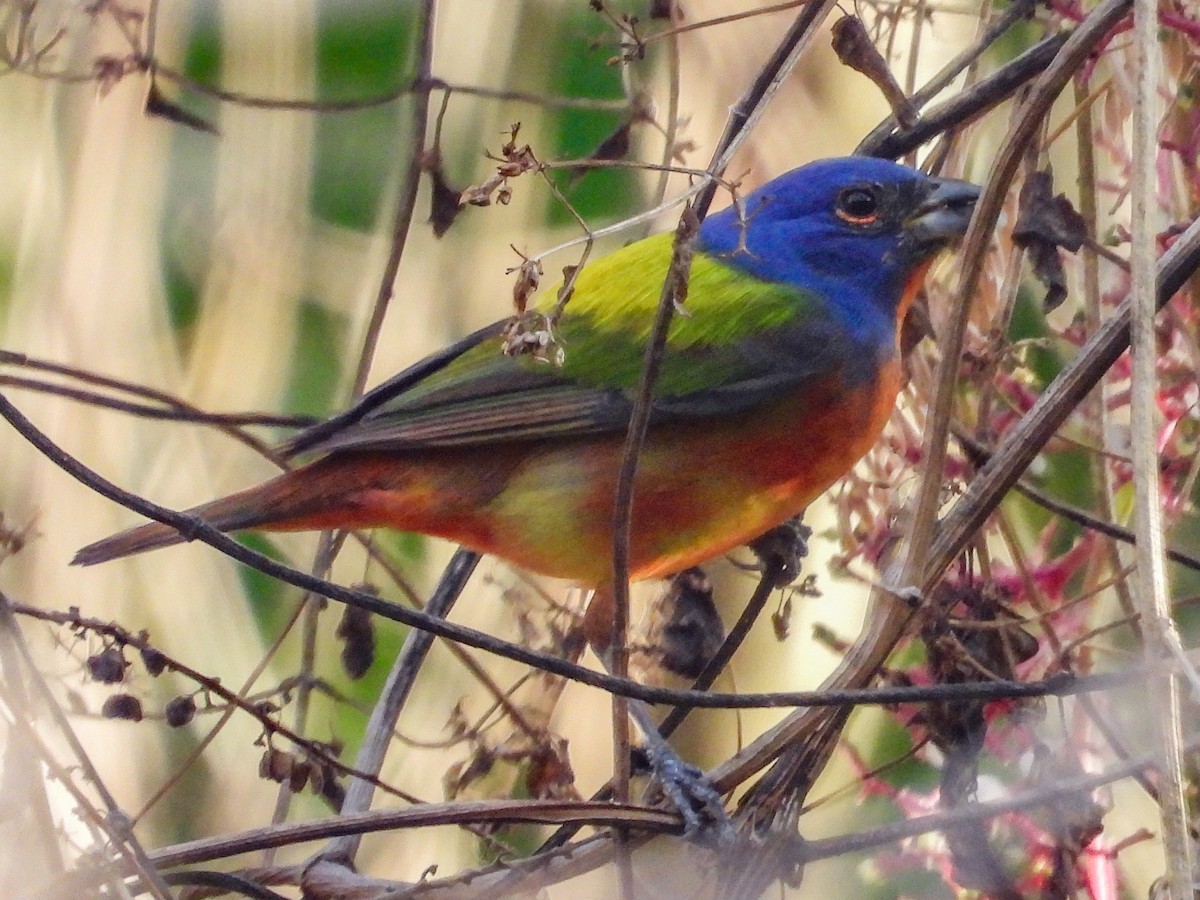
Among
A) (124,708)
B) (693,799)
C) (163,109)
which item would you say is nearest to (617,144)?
(163,109)

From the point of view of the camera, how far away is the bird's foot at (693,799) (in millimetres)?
2251

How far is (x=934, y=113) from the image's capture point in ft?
9.21

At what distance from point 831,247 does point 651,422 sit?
0.70 metres

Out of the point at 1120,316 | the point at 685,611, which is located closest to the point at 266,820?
the point at 685,611

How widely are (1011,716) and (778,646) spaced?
1.98m

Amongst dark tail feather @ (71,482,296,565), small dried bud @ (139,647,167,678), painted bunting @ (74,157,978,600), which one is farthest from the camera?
painted bunting @ (74,157,978,600)

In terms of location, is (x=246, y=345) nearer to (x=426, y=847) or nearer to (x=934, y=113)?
(x=426, y=847)

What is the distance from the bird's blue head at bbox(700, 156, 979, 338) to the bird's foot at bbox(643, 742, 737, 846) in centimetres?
108

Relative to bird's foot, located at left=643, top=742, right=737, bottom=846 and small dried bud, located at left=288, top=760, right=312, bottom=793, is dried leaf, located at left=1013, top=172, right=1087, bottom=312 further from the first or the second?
small dried bud, located at left=288, top=760, right=312, bottom=793

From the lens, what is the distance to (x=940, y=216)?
3287 millimetres

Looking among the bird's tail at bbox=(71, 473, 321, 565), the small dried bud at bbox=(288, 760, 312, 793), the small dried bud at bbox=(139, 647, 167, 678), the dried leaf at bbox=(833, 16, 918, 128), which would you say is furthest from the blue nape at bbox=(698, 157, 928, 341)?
the small dried bud at bbox=(139, 647, 167, 678)

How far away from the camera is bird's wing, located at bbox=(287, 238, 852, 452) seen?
326 cm

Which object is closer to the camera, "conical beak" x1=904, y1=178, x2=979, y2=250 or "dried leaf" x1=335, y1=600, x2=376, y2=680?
"dried leaf" x1=335, y1=600, x2=376, y2=680

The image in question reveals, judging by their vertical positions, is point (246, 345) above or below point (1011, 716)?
above
